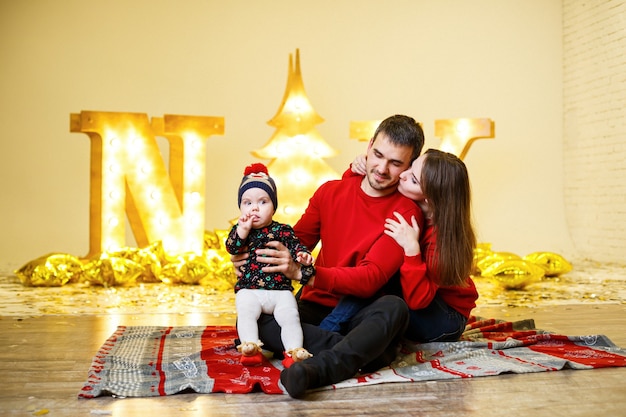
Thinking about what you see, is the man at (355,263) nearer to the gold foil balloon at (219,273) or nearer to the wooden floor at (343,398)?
the wooden floor at (343,398)

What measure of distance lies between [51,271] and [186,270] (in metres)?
0.80

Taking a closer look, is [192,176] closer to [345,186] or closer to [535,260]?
[535,260]

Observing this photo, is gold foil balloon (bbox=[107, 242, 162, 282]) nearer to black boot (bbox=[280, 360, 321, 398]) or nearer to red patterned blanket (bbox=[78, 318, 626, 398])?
red patterned blanket (bbox=[78, 318, 626, 398])

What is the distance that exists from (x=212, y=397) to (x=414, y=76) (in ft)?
17.9

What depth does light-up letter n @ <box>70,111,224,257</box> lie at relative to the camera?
4.97 metres

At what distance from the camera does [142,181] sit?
16.6 feet

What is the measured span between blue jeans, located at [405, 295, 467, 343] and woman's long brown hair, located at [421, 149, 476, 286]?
0.14 m

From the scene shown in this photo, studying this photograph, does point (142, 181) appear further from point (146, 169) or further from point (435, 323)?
point (435, 323)

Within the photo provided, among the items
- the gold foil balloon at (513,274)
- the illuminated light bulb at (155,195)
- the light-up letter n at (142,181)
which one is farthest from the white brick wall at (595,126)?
the illuminated light bulb at (155,195)

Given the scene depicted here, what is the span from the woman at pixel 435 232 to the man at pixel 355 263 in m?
0.05

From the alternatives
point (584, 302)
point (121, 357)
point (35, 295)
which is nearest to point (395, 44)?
point (584, 302)

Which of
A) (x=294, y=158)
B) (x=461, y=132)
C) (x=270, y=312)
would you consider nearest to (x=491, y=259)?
(x=461, y=132)

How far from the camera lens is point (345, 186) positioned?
2.57m

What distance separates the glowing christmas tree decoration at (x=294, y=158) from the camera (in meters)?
5.16
